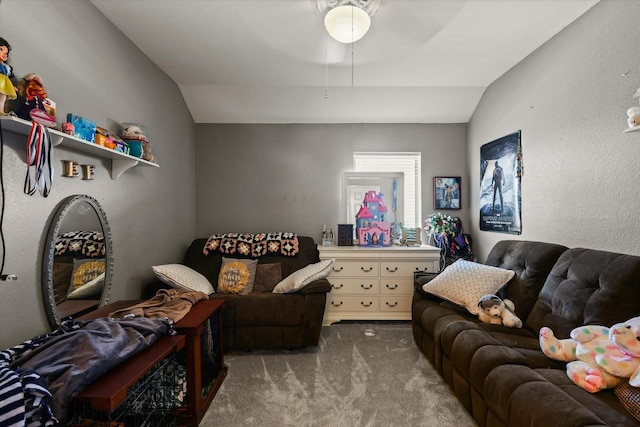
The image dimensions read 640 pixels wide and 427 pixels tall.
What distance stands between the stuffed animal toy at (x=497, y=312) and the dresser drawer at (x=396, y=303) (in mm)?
1144

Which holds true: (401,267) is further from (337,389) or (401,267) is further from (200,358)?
(200,358)

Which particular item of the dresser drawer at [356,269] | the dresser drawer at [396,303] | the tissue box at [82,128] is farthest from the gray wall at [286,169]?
the tissue box at [82,128]

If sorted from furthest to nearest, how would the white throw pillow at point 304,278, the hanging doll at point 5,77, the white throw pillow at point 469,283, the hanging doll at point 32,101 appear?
the white throw pillow at point 304,278
the white throw pillow at point 469,283
the hanging doll at point 32,101
the hanging doll at point 5,77

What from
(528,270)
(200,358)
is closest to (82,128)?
(200,358)

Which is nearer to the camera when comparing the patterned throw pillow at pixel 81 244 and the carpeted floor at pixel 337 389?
the patterned throw pillow at pixel 81 244

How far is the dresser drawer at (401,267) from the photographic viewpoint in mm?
3180

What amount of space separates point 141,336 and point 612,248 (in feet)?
8.69

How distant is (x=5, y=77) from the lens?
1184 millimetres

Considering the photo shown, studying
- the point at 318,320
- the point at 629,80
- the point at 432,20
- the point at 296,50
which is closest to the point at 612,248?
the point at 629,80

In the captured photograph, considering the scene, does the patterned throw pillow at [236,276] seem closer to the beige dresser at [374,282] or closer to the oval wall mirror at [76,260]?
the beige dresser at [374,282]

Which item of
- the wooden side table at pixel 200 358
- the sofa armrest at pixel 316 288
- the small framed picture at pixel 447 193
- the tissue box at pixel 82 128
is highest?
the tissue box at pixel 82 128

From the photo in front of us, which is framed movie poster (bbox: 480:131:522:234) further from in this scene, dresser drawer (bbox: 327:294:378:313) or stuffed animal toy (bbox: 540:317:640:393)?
dresser drawer (bbox: 327:294:378:313)

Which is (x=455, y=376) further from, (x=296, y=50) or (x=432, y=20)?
(x=296, y=50)

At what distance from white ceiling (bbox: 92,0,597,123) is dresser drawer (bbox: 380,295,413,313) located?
207 cm
